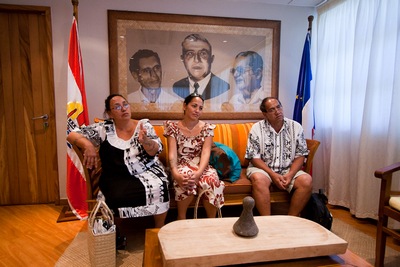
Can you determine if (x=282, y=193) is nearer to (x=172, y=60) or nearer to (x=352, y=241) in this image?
(x=352, y=241)

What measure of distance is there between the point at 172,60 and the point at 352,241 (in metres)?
2.43

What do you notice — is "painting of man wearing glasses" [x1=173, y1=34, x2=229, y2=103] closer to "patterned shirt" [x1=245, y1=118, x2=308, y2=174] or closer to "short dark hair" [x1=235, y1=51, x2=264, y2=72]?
"short dark hair" [x1=235, y1=51, x2=264, y2=72]

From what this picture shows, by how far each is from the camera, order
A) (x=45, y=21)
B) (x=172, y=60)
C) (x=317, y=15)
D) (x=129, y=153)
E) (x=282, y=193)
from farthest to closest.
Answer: (x=317, y=15)
(x=172, y=60)
(x=45, y=21)
(x=282, y=193)
(x=129, y=153)

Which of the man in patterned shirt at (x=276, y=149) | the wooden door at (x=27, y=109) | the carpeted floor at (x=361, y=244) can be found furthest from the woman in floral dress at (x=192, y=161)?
the wooden door at (x=27, y=109)

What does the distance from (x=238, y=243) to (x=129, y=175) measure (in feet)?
3.67

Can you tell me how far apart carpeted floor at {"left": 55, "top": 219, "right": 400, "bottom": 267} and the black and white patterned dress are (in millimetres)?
310

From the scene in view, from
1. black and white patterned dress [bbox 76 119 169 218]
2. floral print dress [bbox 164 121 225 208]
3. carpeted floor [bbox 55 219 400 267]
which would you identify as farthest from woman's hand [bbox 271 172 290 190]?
black and white patterned dress [bbox 76 119 169 218]

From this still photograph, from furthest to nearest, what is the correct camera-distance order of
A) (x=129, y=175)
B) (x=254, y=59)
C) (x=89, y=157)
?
1. (x=254, y=59)
2. (x=129, y=175)
3. (x=89, y=157)

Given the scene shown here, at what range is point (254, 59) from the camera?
298 cm

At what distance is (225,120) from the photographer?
2.99m

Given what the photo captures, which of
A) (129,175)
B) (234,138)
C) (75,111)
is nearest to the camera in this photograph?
(129,175)

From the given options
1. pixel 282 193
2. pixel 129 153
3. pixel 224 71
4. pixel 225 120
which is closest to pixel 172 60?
pixel 224 71

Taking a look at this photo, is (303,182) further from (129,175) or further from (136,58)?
(136,58)

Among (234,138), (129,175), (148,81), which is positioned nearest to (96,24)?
(148,81)
